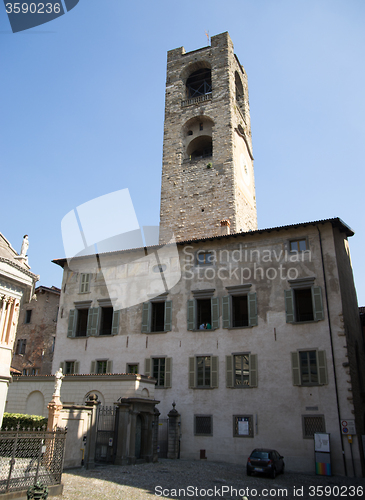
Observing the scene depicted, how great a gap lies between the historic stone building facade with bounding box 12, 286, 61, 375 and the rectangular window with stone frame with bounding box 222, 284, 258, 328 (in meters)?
16.3

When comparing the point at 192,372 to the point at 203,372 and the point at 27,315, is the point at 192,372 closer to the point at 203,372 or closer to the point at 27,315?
the point at 203,372

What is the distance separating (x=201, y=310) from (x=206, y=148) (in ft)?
59.6

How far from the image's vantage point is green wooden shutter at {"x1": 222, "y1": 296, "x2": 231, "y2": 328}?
22.6 meters

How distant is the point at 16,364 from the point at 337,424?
83.5ft

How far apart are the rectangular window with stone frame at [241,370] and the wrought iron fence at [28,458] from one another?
11337mm

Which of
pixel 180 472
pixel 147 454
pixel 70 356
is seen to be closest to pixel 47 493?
pixel 180 472

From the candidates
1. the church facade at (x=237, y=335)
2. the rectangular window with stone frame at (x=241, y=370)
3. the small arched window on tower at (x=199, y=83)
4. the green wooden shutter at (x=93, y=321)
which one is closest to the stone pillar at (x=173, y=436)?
the church facade at (x=237, y=335)

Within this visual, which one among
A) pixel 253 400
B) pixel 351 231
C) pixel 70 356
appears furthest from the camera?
pixel 70 356

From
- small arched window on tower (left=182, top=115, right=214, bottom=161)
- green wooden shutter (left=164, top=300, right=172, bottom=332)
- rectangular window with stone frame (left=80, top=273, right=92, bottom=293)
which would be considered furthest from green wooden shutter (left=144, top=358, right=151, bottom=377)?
small arched window on tower (left=182, top=115, right=214, bottom=161)

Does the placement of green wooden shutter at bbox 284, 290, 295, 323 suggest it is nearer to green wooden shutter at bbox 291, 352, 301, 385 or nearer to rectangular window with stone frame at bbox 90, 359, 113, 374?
green wooden shutter at bbox 291, 352, 301, 385

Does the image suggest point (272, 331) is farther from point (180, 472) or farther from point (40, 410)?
point (40, 410)

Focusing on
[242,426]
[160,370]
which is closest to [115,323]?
[160,370]

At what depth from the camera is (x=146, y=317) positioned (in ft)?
79.8

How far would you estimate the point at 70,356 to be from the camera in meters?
25.3
